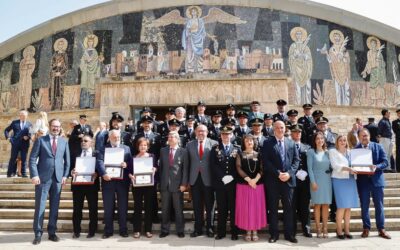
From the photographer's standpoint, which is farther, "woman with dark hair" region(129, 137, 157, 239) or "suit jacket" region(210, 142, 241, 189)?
"woman with dark hair" region(129, 137, 157, 239)

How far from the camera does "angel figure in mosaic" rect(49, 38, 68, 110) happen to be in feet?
47.9

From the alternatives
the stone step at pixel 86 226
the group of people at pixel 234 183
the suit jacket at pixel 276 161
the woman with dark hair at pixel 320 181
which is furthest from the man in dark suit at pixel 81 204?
the woman with dark hair at pixel 320 181

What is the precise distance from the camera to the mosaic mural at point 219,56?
45.9ft

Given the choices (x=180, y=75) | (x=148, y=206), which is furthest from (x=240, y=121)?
(x=180, y=75)

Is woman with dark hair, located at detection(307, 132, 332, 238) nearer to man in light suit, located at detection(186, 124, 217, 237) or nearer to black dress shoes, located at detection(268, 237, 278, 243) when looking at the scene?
black dress shoes, located at detection(268, 237, 278, 243)

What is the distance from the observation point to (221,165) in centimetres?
562

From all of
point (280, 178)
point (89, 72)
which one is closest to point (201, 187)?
point (280, 178)

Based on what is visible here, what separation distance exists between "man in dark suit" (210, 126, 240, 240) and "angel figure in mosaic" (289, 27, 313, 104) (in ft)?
29.0

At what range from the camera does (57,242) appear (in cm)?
548

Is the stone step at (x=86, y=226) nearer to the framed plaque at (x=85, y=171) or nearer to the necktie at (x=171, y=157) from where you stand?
the framed plaque at (x=85, y=171)

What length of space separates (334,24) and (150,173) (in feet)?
40.1

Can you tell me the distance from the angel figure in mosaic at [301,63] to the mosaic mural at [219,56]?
0.13ft

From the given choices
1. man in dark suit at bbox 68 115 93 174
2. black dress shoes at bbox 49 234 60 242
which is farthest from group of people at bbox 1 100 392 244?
man in dark suit at bbox 68 115 93 174

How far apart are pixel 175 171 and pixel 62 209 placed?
282 centimetres
